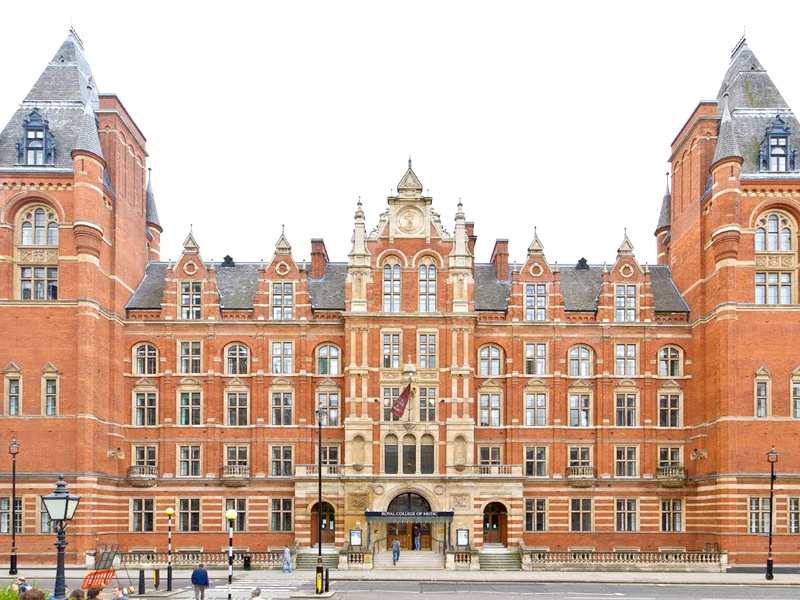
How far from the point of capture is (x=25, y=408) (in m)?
57.6

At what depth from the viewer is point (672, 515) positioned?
6262 cm

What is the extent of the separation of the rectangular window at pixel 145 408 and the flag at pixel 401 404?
1628 centimetres

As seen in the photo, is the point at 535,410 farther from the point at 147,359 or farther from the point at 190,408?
the point at 147,359

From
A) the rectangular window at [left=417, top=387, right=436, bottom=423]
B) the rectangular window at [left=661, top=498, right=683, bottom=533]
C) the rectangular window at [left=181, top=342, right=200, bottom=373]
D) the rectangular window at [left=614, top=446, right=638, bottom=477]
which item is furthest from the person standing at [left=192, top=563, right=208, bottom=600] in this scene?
the rectangular window at [left=661, top=498, right=683, bottom=533]

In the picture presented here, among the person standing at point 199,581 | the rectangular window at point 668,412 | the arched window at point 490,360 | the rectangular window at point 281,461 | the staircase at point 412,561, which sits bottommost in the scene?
the staircase at point 412,561

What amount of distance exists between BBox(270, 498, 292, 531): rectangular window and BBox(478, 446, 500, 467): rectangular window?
42.1ft

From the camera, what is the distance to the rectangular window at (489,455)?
6338 cm

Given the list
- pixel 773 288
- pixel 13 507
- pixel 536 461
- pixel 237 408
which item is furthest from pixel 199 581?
pixel 773 288

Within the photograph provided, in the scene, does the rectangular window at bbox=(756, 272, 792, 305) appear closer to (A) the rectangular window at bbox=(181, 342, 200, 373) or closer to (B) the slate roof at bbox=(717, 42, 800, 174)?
(B) the slate roof at bbox=(717, 42, 800, 174)

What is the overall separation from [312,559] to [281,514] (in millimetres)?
5746

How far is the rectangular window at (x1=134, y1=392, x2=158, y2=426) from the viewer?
209ft

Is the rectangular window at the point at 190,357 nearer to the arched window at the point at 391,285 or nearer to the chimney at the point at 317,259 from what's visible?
the chimney at the point at 317,259

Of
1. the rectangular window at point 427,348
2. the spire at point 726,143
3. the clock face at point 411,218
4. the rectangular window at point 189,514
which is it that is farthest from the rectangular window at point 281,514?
the spire at point 726,143

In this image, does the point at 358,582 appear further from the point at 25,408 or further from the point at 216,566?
the point at 25,408
